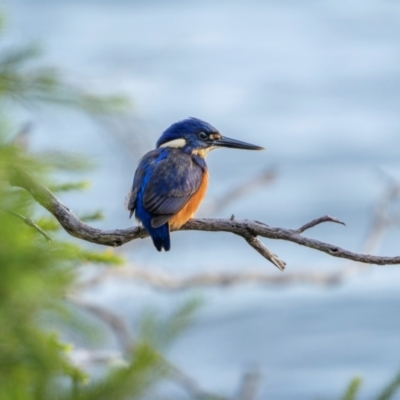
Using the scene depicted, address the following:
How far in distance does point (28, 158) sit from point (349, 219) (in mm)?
9061

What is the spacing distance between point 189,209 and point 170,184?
113mm

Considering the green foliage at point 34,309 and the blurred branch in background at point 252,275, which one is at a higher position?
the green foliage at point 34,309

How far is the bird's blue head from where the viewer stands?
3.92m

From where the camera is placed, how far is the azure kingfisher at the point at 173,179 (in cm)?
317

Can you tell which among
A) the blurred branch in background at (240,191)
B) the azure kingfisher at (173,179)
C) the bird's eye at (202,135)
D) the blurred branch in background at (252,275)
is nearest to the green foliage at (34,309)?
the azure kingfisher at (173,179)

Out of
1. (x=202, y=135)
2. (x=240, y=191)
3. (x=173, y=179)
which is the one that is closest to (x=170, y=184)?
Answer: (x=173, y=179)

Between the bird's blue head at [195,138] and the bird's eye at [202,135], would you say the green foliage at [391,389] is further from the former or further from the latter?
the bird's eye at [202,135]

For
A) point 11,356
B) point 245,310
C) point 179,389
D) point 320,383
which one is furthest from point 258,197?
point 11,356

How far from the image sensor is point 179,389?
11.9ft

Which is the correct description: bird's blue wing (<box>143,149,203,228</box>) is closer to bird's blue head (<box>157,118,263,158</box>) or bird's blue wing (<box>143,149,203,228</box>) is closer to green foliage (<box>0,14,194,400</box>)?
bird's blue head (<box>157,118,263,158</box>)

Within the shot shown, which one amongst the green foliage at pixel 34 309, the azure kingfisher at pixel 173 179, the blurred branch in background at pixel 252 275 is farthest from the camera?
the blurred branch in background at pixel 252 275

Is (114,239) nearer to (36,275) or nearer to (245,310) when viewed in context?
(36,275)

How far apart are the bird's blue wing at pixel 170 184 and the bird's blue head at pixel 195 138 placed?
17 cm

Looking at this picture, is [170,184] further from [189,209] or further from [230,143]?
[230,143]
